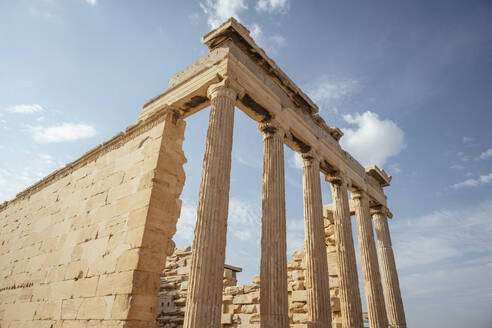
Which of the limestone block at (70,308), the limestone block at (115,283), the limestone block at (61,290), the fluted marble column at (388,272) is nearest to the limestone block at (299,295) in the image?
the fluted marble column at (388,272)

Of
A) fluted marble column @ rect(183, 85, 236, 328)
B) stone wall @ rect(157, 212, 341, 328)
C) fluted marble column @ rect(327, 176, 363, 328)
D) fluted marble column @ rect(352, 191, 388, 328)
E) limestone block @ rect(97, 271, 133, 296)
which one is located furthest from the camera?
fluted marble column @ rect(352, 191, 388, 328)

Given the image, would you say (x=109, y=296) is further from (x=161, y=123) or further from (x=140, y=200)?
(x=161, y=123)

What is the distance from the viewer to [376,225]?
57.4ft

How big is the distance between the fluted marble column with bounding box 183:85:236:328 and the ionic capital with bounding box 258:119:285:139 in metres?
2.06

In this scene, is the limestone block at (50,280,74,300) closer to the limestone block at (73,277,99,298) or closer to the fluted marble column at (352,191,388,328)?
the limestone block at (73,277,99,298)

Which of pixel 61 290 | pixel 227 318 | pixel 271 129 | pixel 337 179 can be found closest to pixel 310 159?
pixel 337 179

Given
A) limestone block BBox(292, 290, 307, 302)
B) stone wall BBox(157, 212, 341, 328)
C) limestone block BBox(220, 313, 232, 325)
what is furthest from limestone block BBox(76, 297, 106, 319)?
limestone block BBox(292, 290, 307, 302)

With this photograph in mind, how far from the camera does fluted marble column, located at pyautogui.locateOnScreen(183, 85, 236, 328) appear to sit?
21.4 ft

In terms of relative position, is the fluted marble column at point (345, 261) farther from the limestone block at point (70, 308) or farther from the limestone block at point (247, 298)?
the limestone block at point (70, 308)

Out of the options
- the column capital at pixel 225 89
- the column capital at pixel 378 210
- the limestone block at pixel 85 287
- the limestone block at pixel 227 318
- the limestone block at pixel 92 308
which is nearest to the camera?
the limestone block at pixel 92 308

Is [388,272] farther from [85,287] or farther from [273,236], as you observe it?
[85,287]

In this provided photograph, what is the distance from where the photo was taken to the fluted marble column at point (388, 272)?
1502 cm

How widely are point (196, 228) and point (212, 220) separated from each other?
0.43 metres

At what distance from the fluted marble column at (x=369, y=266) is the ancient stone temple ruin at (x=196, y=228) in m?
0.06
